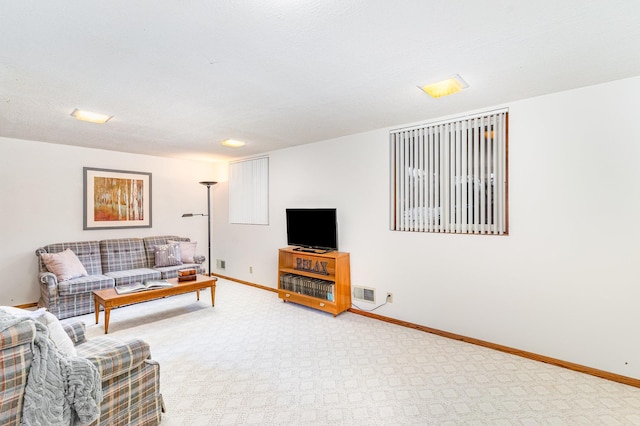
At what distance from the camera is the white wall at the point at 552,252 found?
96.7 inches

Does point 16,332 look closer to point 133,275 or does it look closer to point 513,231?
point 133,275

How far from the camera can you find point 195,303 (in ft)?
14.8

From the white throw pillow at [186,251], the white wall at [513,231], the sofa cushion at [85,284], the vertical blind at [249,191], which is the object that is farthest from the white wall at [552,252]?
the sofa cushion at [85,284]

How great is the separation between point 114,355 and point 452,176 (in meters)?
3.28

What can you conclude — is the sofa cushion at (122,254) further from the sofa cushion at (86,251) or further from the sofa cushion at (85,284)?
the sofa cushion at (85,284)

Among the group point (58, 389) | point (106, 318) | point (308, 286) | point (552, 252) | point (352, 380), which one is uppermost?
point (552, 252)

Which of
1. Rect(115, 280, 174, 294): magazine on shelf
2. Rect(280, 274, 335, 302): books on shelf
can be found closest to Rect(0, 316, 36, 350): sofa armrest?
Rect(115, 280, 174, 294): magazine on shelf

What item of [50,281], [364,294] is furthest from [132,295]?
[364,294]

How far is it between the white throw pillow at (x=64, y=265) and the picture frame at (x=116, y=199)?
2.48 ft

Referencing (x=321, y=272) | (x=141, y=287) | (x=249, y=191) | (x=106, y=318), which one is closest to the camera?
(x=106, y=318)

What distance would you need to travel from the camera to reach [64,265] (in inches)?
159

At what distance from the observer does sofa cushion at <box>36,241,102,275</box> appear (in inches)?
171

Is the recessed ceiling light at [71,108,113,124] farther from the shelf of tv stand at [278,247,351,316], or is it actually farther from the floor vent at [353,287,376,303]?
the floor vent at [353,287,376,303]

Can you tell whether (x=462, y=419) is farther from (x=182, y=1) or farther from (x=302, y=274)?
(x=182, y=1)
